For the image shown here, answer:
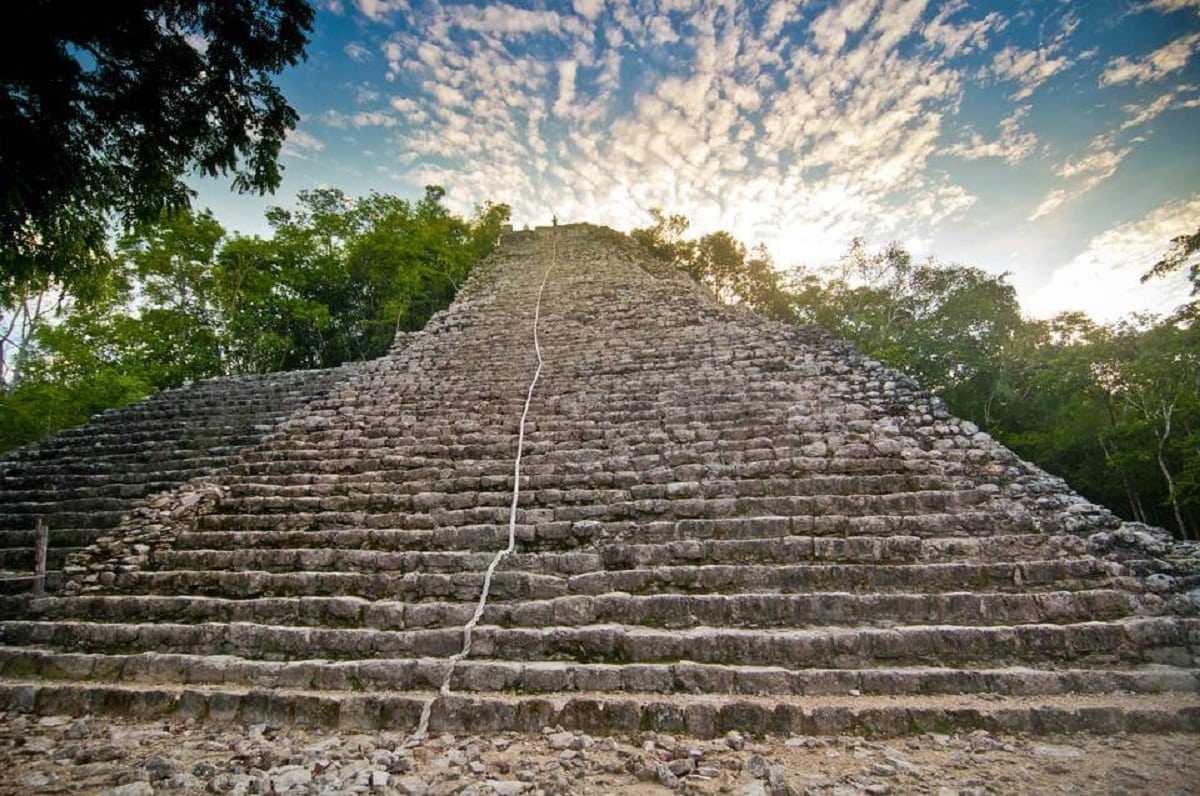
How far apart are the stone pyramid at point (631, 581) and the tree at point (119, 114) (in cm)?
241

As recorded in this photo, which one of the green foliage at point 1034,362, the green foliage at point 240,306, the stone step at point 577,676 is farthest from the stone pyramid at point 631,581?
the green foliage at point 1034,362

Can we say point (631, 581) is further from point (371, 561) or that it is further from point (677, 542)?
point (371, 561)

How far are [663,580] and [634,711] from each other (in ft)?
2.84

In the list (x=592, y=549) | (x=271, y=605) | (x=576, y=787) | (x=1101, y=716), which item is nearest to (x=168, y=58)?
(x=271, y=605)

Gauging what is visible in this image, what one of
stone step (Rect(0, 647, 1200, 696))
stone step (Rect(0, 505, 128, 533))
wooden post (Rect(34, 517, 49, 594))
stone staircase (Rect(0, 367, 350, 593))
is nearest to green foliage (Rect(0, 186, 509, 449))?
stone staircase (Rect(0, 367, 350, 593))

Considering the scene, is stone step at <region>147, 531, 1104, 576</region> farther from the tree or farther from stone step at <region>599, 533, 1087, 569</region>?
the tree

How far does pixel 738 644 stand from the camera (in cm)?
257

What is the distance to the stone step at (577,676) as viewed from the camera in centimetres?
229

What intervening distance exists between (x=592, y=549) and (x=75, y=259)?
537 centimetres

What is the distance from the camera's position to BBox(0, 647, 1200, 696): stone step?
7.50 feet

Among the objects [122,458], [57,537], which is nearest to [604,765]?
[57,537]

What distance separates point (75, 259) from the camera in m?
4.25

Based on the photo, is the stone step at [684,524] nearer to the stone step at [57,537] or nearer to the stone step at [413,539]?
the stone step at [413,539]

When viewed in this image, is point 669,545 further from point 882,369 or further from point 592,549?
point 882,369
